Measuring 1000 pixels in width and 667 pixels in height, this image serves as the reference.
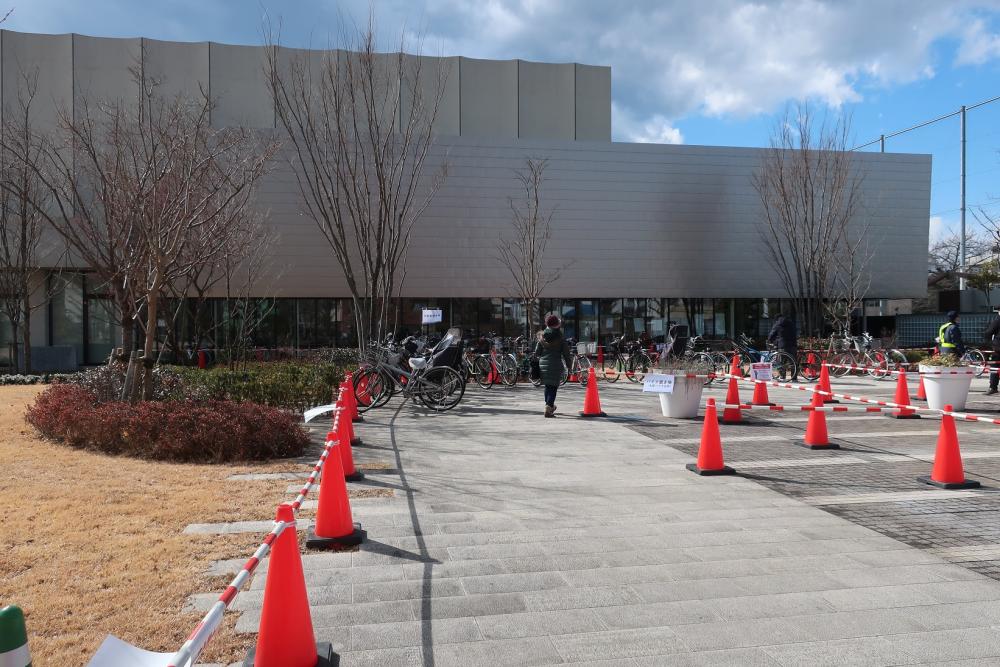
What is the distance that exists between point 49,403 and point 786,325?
659 inches

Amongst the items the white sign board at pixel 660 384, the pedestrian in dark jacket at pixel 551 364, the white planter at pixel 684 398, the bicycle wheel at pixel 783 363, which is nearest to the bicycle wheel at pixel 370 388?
the pedestrian in dark jacket at pixel 551 364

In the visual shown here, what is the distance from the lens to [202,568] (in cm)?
475

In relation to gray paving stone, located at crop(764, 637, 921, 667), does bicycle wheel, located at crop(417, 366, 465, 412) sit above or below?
above

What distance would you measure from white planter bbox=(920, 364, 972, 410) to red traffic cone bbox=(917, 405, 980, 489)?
252 inches

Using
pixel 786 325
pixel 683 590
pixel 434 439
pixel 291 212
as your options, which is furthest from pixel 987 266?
pixel 683 590

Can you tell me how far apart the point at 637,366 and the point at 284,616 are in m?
17.6

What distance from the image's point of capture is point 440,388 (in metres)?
13.4

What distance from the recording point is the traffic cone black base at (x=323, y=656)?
3375 millimetres

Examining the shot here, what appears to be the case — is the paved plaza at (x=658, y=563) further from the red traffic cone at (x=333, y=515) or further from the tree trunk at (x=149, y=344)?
the tree trunk at (x=149, y=344)

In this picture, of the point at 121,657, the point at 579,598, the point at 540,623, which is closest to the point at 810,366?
the point at 579,598

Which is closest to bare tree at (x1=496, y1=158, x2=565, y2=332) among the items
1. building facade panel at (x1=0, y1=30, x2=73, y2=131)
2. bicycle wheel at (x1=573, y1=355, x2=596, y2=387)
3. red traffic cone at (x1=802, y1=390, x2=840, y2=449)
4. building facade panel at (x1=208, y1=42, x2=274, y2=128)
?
bicycle wheel at (x1=573, y1=355, x2=596, y2=387)

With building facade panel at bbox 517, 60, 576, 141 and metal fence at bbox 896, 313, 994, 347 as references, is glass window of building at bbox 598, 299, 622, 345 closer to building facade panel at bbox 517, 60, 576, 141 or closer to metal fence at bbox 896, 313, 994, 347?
building facade panel at bbox 517, 60, 576, 141

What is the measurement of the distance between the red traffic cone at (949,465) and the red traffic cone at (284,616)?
6.68m

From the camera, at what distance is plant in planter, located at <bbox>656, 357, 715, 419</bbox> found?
12.1m
